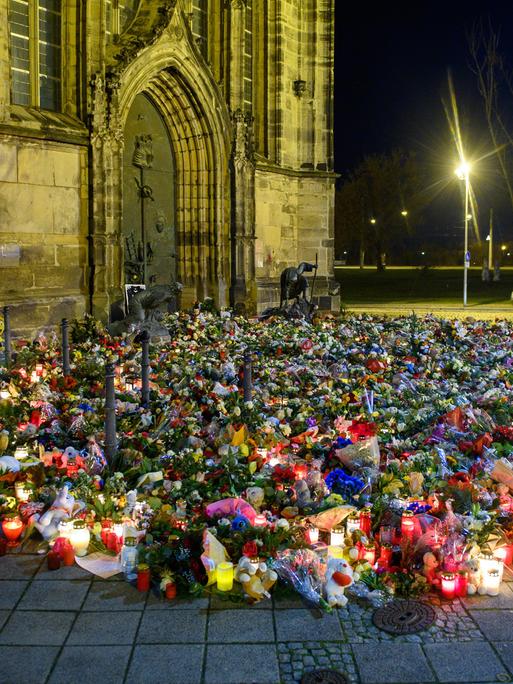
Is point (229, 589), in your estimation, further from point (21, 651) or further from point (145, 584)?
point (21, 651)

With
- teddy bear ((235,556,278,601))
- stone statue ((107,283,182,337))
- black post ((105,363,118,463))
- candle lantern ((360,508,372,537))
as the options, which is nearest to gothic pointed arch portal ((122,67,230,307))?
stone statue ((107,283,182,337))

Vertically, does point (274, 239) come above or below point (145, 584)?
above

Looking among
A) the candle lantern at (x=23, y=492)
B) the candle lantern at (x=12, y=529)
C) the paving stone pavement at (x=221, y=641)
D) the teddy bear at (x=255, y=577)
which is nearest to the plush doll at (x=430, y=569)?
the paving stone pavement at (x=221, y=641)

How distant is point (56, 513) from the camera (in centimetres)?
572

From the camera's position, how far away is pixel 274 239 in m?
21.0

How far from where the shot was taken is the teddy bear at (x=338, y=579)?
4695mm

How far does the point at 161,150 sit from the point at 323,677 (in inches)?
611

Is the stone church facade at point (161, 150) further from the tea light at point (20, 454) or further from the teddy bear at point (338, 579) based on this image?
the teddy bear at point (338, 579)

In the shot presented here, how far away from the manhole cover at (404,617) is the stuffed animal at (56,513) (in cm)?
235

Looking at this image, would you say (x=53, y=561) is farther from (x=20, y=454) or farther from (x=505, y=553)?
(x=505, y=553)

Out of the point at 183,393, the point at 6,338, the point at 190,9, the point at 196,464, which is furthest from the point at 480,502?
the point at 190,9

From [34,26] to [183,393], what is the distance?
28.7ft

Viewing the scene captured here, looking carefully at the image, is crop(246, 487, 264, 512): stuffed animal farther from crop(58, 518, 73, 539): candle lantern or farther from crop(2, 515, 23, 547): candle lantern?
crop(2, 515, 23, 547): candle lantern

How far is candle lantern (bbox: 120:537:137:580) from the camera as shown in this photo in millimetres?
5086
